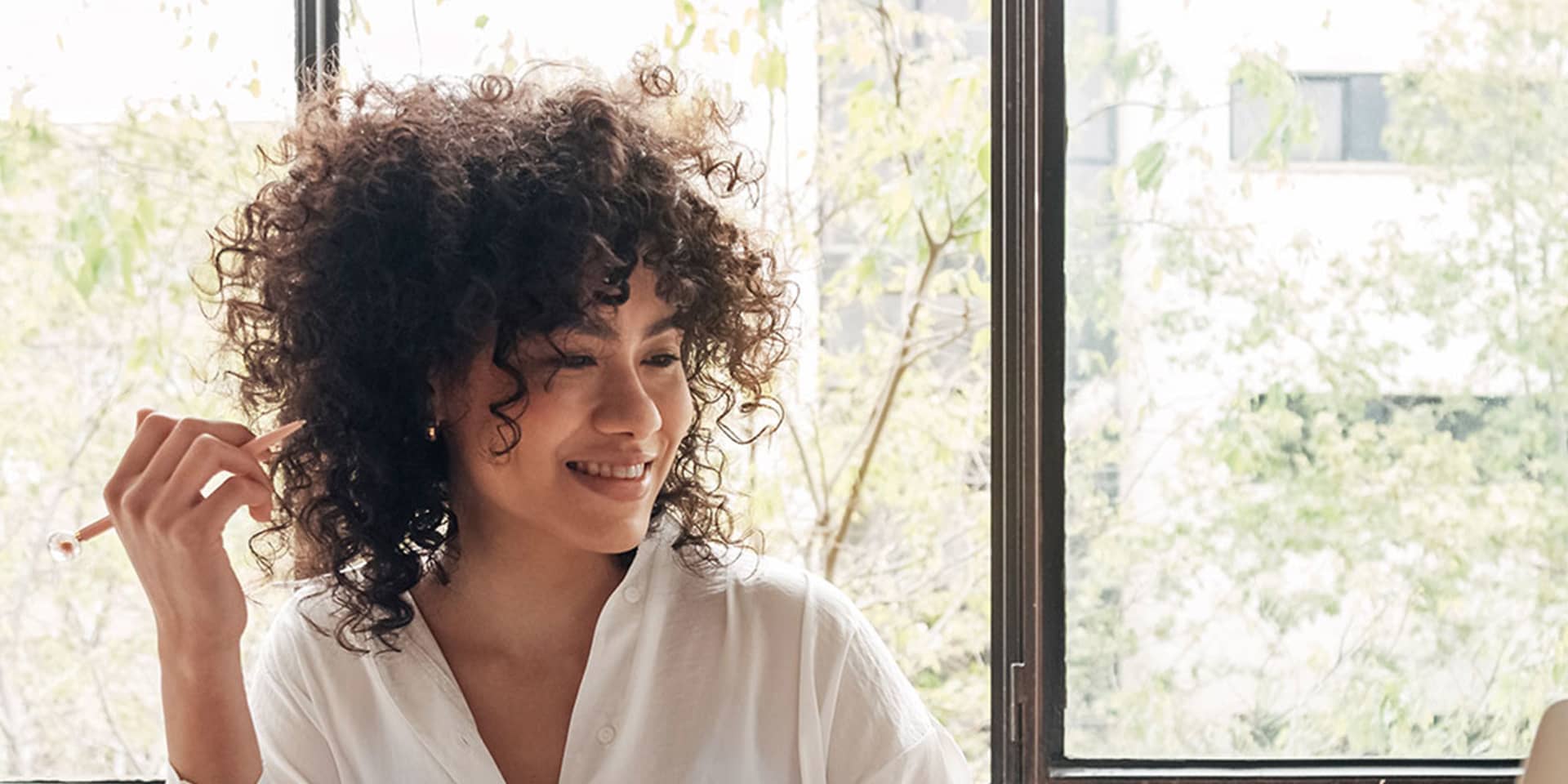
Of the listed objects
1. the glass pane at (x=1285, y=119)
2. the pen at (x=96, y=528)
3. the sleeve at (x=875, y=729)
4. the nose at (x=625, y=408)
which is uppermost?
the glass pane at (x=1285, y=119)

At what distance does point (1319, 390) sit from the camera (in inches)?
85.5

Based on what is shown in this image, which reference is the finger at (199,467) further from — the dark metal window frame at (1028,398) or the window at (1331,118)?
the window at (1331,118)

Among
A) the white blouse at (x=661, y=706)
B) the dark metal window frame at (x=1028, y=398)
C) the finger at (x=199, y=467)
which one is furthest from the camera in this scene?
the dark metal window frame at (x=1028, y=398)

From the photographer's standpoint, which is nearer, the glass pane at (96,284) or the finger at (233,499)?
the finger at (233,499)

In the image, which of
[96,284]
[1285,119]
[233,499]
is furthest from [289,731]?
[1285,119]

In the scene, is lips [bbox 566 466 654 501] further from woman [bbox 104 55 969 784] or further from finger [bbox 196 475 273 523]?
finger [bbox 196 475 273 523]

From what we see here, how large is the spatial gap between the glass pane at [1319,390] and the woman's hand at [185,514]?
1101mm

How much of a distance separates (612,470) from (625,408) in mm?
70

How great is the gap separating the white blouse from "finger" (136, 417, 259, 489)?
26 centimetres

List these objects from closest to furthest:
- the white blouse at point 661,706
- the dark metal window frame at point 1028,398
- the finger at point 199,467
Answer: the finger at point 199,467
the white blouse at point 661,706
the dark metal window frame at point 1028,398

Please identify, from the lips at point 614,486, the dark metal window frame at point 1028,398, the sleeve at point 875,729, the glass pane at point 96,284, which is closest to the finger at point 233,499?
the lips at point 614,486

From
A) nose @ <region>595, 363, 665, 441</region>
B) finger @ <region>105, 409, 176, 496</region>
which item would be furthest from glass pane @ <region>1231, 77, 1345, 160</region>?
finger @ <region>105, 409, 176, 496</region>

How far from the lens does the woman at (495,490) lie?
151 centimetres

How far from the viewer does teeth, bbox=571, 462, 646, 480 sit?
1523 millimetres
